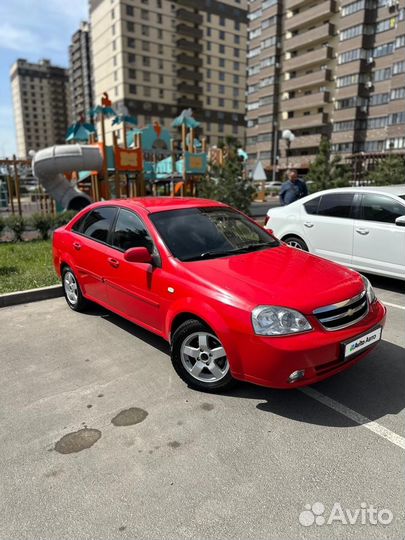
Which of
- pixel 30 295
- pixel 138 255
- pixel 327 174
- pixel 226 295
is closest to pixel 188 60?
pixel 327 174

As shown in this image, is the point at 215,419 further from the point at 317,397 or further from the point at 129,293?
the point at 129,293

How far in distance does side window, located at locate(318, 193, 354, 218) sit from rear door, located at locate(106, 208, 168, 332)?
13.0 feet

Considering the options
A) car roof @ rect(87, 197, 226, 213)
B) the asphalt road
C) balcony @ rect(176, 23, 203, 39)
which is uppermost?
balcony @ rect(176, 23, 203, 39)

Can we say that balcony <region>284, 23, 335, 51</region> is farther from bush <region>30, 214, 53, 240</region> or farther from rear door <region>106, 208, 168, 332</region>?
rear door <region>106, 208, 168, 332</region>

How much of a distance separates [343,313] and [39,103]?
157292 millimetres

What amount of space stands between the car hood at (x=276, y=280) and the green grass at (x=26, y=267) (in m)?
3.71

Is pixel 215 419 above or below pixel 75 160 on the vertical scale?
below

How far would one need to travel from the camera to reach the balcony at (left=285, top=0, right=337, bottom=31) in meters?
59.0

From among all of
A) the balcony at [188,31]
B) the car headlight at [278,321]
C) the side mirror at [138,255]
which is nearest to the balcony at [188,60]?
the balcony at [188,31]

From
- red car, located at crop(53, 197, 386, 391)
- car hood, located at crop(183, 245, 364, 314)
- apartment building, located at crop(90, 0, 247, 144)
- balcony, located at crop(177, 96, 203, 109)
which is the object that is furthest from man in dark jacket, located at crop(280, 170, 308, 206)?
balcony, located at crop(177, 96, 203, 109)

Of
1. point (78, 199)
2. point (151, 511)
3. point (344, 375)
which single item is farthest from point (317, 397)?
point (78, 199)

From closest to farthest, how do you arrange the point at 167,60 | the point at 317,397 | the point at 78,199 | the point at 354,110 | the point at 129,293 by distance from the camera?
the point at 317,397
the point at 129,293
the point at 78,199
the point at 354,110
the point at 167,60

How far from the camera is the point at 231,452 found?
107 inches

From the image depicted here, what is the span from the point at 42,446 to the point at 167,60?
82.8 m
